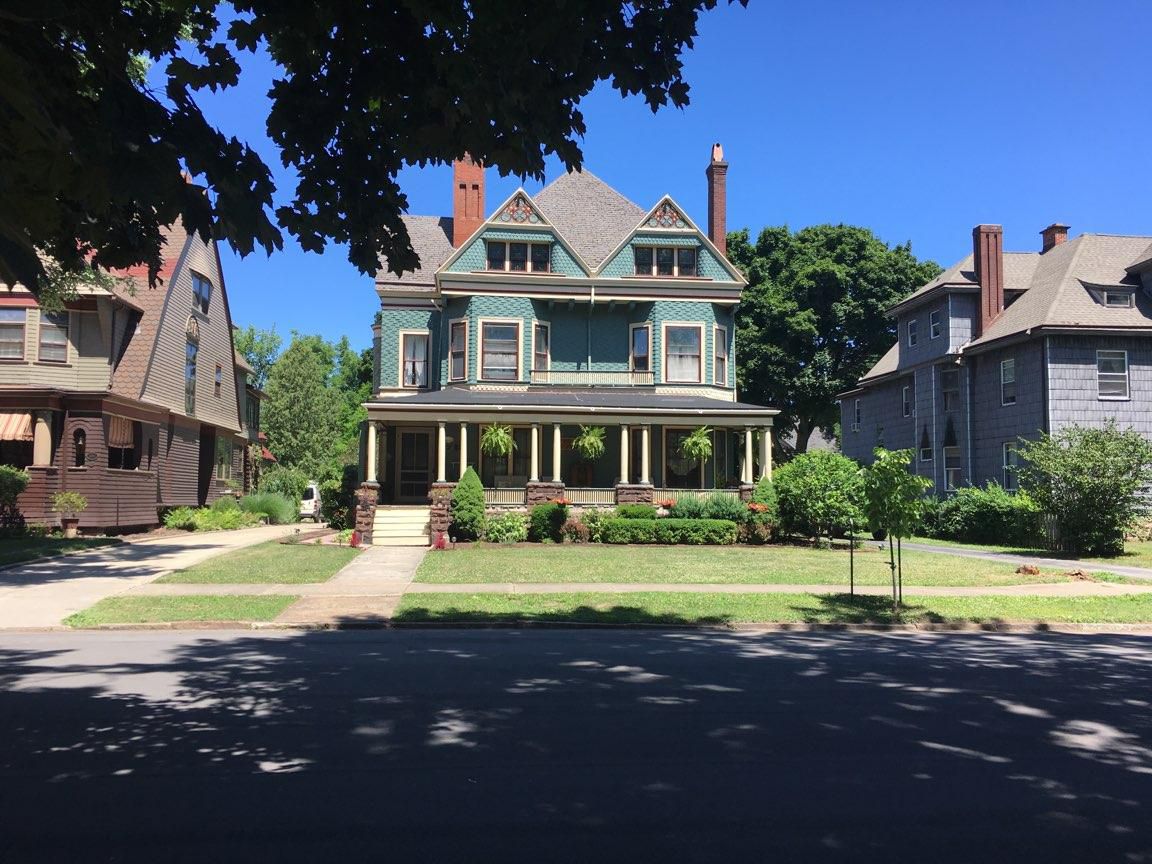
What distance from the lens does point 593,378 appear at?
29578mm

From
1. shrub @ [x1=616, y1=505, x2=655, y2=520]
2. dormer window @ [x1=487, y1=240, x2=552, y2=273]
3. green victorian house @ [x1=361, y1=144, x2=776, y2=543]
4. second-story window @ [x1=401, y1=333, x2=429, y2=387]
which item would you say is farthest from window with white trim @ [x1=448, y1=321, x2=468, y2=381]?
shrub @ [x1=616, y1=505, x2=655, y2=520]

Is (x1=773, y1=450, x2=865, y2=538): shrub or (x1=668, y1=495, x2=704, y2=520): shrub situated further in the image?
(x1=668, y1=495, x2=704, y2=520): shrub

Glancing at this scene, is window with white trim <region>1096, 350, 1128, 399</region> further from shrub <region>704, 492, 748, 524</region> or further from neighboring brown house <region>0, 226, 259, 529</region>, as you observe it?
neighboring brown house <region>0, 226, 259, 529</region>

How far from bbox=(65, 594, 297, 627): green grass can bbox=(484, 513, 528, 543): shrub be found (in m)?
9.65

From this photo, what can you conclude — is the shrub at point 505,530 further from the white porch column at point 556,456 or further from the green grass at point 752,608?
the green grass at point 752,608

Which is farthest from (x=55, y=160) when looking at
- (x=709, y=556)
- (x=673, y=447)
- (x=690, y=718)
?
(x=673, y=447)

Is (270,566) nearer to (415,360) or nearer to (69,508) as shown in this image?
(69,508)

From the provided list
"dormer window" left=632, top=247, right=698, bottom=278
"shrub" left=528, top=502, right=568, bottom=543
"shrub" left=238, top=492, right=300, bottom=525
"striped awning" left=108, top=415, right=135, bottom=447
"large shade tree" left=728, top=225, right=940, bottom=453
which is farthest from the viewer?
"large shade tree" left=728, top=225, right=940, bottom=453

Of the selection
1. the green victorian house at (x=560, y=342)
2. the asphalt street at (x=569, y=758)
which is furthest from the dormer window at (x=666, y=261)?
the asphalt street at (x=569, y=758)

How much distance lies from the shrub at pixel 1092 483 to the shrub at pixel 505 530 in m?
14.7

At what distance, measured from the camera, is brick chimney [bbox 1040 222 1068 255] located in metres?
34.9

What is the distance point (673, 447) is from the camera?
98.2ft

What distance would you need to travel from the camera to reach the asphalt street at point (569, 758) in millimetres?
4383

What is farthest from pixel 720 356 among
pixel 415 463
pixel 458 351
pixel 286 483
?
pixel 286 483
